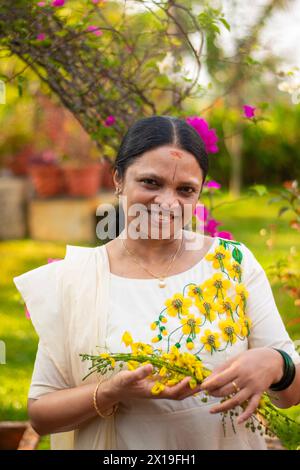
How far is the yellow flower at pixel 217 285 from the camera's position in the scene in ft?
6.72

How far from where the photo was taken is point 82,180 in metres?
9.43

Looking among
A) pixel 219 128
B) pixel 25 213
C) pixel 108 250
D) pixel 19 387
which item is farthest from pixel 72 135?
→ pixel 108 250

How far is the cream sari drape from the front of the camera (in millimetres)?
2012

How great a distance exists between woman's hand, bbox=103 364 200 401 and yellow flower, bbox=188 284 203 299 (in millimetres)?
317

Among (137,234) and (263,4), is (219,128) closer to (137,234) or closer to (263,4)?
(263,4)

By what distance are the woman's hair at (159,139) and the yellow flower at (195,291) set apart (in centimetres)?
35

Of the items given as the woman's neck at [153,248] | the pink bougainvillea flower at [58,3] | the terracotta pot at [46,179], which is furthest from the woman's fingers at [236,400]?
the terracotta pot at [46,179]

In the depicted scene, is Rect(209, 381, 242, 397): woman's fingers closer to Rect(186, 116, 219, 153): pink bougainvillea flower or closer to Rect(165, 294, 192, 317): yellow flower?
Rect(165, 294, 192, 317): yellow flower

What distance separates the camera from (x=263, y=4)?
39.5 feet


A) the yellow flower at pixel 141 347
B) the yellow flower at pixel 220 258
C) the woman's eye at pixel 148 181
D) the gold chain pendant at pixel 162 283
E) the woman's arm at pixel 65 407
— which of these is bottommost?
the woman's arm at pixel 65 407

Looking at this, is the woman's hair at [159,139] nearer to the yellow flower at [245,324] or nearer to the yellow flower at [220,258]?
the yellow flower at [220,258]

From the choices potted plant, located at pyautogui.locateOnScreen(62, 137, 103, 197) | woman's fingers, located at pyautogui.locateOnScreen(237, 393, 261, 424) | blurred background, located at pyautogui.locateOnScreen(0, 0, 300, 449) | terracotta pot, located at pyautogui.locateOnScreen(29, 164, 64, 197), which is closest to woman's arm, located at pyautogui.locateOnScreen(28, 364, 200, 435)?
woman's fingers, located at pyautogui.locateOnScreen(237, 393, 261, 424)

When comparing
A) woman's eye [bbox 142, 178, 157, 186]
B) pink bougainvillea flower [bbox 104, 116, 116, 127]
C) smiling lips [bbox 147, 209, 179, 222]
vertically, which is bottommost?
pink bougainvillea flower [bbox 104, 116, 116, 127]

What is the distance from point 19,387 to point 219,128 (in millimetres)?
9741
